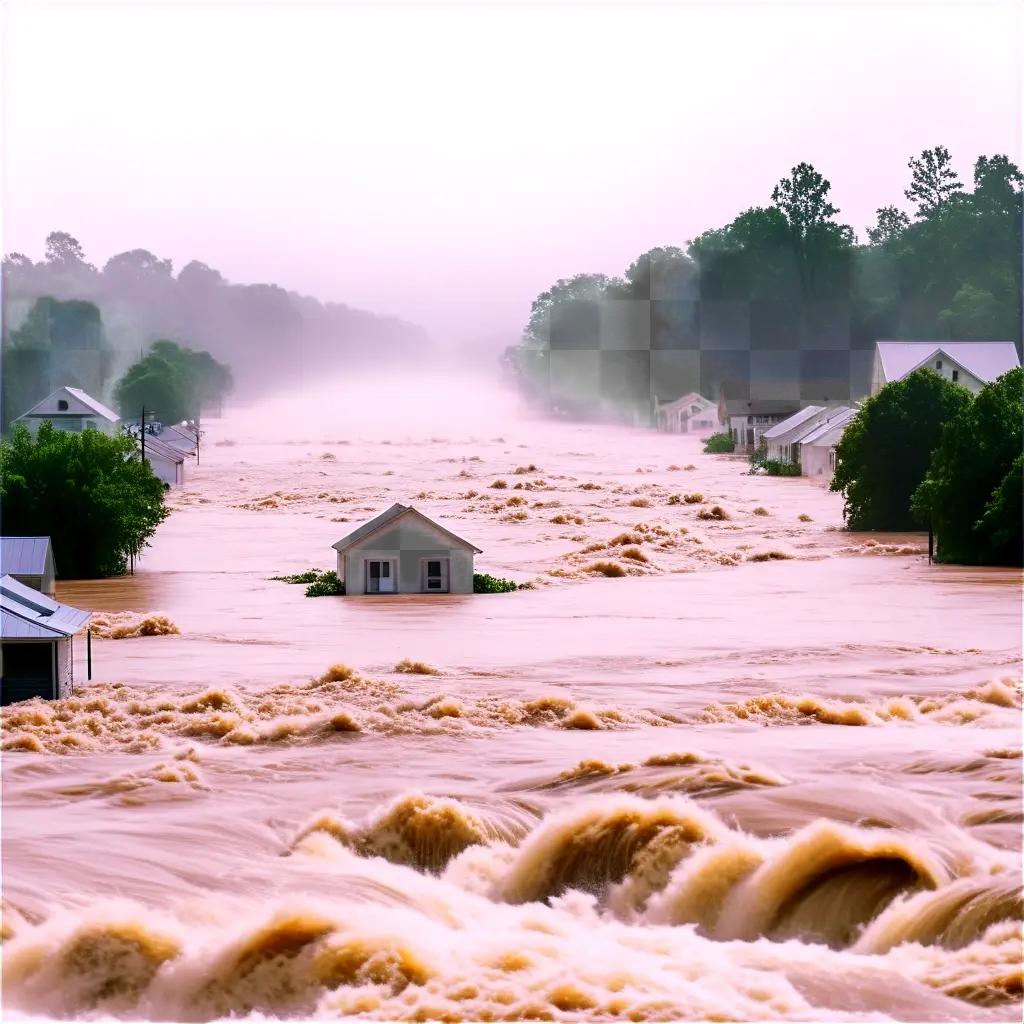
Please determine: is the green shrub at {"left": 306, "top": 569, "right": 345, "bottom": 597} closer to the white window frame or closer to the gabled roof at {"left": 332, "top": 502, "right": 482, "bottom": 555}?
the gabled roof at {"left": 332, "top": 502, "right": 482, "bottom": 555}

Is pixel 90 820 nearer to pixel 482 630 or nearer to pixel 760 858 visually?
pixel 760 858

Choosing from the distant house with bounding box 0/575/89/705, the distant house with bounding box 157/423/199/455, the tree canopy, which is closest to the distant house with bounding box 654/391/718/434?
the tree canopy

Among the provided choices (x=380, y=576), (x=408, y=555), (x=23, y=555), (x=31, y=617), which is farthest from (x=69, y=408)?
(x=31, y=617)

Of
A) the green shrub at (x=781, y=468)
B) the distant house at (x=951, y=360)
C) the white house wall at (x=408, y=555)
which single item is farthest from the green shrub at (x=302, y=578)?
the green shrub at (x=781, y=468)

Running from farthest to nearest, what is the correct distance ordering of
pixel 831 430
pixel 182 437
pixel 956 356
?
pixel 182 437 → pixel 831 430 → pixel 956 356

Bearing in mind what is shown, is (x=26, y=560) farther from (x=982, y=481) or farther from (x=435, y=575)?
(x=982, y=481)

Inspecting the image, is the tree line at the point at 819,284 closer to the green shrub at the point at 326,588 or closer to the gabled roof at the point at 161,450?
the gabled roof at the point at 161,450
